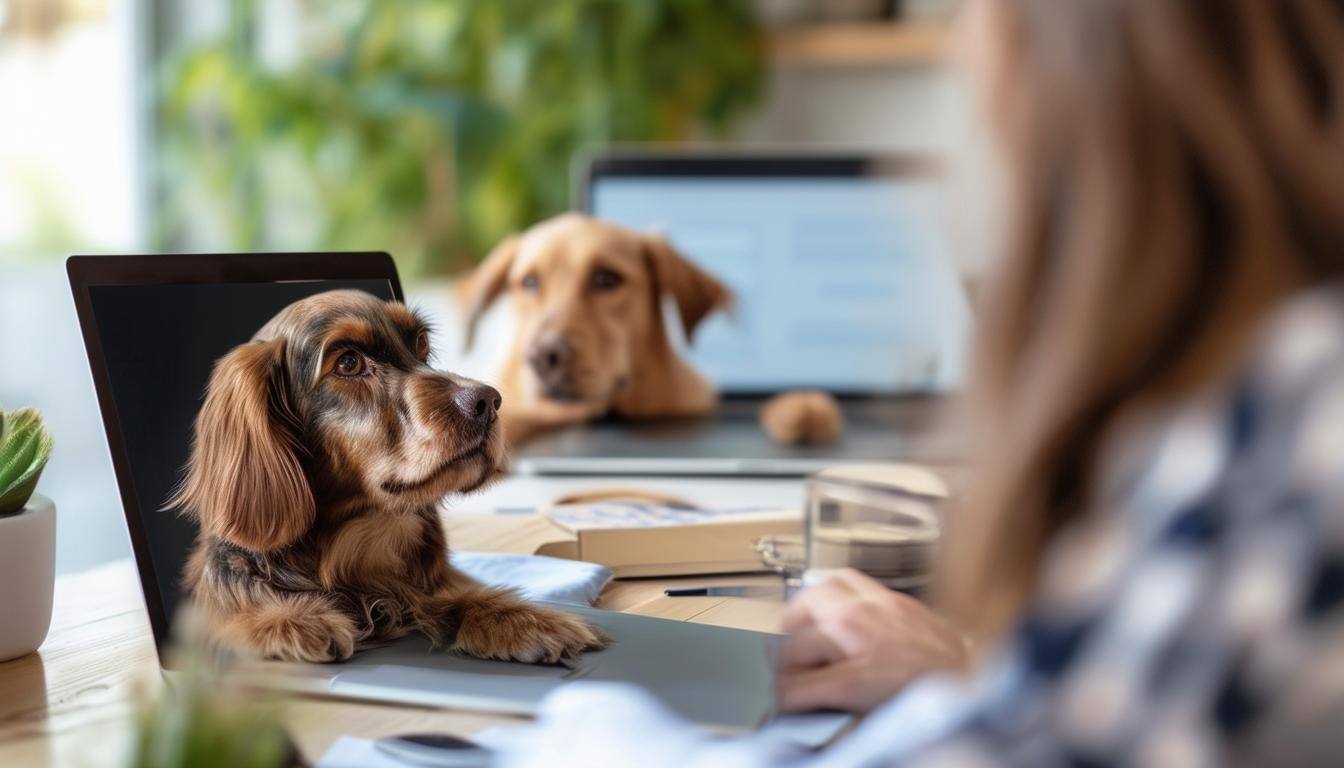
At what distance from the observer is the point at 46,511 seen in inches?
28.1

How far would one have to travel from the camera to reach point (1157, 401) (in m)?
0.37

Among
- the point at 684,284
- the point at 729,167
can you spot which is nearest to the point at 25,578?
the point at 684,284

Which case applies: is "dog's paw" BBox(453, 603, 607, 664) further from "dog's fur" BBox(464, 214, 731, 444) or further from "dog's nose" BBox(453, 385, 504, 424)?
"dog's fur" BBox(464, 214, 731, 444)

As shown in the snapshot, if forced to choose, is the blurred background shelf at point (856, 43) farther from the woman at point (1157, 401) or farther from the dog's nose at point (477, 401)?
the woman at point (1157, 401)

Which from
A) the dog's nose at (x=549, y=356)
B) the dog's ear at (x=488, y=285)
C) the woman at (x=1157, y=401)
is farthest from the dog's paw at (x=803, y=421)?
the woman at (x=1157, y=401)

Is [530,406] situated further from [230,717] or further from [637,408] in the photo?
[230,717]

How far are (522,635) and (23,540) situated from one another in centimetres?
30

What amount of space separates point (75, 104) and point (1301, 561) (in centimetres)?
288

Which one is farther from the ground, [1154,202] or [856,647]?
[1154,202]

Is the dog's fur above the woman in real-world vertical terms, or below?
below

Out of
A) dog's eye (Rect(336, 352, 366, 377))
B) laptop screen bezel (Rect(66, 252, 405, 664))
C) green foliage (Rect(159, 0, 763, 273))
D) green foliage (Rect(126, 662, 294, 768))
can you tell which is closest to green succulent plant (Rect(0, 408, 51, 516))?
laptop screen bezel (Rect(66, 252, 405, 664))

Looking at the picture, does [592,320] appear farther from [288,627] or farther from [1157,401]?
[1157,401]

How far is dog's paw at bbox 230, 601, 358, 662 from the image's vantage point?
0.59m

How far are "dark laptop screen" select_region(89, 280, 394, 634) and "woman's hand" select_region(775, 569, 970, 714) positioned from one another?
31 cm
